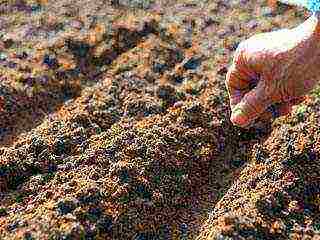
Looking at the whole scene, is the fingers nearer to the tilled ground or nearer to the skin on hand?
the skin on hand

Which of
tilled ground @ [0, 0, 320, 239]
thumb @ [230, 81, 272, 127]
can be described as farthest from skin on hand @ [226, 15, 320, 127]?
tilled ground @ [0, 0, 320, 239]

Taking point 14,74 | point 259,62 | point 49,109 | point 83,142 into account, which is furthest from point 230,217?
point 14,74

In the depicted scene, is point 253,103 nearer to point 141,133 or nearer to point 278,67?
point 278,67

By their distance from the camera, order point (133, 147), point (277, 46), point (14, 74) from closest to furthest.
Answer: point (277, 46)
point (133, 147)
point (14, 74)

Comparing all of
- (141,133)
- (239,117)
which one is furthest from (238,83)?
(141,133)

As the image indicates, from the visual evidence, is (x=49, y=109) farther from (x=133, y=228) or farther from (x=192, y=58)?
(x=133, y=228)

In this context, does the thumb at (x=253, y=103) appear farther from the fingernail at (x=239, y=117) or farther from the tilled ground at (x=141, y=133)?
the tilled ground at (x=141, y=133)
